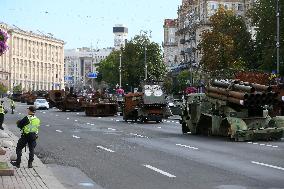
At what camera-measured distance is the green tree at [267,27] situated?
6025 cm

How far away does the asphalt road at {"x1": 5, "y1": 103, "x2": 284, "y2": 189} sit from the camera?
14.3 metres

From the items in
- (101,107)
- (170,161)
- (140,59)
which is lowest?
(170,161)

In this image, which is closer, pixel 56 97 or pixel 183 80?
pixel 56 97

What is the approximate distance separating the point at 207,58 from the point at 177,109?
11216 millimetres

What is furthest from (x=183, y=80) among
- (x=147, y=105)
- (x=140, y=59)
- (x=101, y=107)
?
(x=147, y=105)

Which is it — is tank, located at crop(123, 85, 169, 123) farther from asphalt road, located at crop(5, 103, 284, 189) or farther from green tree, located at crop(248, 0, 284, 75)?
green tree, located at crop(248, 0, 284, 75)

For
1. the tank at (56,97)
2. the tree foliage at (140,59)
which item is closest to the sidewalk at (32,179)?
the tank at (56,97)

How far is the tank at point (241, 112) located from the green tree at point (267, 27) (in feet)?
105

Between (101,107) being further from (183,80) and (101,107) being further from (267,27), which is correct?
(183,80)

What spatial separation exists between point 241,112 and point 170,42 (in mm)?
114654

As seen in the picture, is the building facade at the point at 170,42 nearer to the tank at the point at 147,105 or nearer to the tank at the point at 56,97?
the tank at the point at 56,97

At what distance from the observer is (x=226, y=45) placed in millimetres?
65938

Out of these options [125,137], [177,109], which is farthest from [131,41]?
[125,137]

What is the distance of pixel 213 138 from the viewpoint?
28.2 metres
